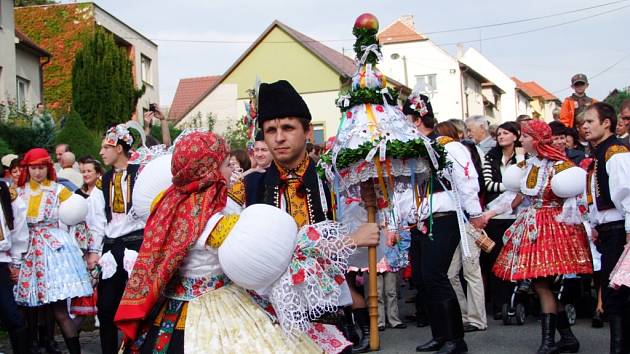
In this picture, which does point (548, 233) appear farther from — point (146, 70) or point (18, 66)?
point (146, 70)

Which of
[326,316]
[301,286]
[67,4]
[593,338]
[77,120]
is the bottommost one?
[593,338]

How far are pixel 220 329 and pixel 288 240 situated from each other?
1.69 ft

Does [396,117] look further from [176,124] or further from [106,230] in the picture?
[176,124]

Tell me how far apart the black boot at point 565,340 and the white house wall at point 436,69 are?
49.8 meters

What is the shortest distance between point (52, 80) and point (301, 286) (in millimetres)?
31460

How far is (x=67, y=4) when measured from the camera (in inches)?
1278

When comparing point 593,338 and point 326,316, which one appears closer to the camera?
point 326,316

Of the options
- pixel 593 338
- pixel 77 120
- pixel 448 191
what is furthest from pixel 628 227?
pixel 77 120

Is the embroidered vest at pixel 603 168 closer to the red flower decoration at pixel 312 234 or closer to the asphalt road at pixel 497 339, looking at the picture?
the asphalt road at pixel 497 339

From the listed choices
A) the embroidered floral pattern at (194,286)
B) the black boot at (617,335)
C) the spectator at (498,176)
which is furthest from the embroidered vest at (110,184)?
the spectator at (498,176)

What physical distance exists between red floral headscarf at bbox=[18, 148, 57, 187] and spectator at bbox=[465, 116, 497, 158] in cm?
543

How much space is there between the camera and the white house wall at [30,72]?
2753 cm

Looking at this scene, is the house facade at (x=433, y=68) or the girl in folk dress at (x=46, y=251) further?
the house facade at (x=433, y=68)

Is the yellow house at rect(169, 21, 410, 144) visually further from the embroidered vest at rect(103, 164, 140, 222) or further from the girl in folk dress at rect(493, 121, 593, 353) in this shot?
the girl in folk dress at rect(493, 121, 593, 353)
